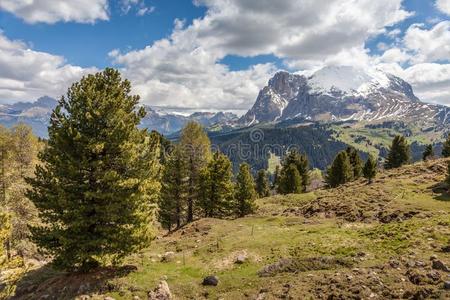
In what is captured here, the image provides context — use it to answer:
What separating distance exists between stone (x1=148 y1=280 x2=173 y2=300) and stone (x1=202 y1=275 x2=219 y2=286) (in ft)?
9.55

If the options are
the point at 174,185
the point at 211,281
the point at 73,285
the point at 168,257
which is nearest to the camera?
the point at 73,285

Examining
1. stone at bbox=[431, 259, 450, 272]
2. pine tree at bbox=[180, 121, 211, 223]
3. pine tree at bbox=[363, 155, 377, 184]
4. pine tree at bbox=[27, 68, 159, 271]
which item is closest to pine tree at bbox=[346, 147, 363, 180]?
pine tree at bbox=[363, 155, 377, 184]

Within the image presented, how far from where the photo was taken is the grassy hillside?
70.0 feet

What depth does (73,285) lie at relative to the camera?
2469 cm

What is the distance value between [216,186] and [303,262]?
112 feet

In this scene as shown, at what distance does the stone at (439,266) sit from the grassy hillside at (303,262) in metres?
0.30

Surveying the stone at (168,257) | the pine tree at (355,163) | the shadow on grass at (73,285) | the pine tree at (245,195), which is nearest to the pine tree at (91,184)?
the shadow on grass at (73,285)

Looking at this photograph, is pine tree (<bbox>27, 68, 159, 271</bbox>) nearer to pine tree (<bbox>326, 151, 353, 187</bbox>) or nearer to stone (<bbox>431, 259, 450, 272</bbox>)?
stone (<bbox>431, 259, 450, 272</bbox>)

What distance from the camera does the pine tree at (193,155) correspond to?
197 ft

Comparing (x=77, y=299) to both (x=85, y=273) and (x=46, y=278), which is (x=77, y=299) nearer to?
(x=85, y=273)

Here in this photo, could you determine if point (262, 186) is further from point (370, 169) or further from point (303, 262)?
point (303, 262)

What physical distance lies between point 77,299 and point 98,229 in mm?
4636

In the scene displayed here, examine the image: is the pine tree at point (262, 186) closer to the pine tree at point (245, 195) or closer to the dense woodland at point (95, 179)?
the pine tree at point (245, 195)

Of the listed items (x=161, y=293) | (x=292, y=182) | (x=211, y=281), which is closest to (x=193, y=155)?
(x=292, y=182)
